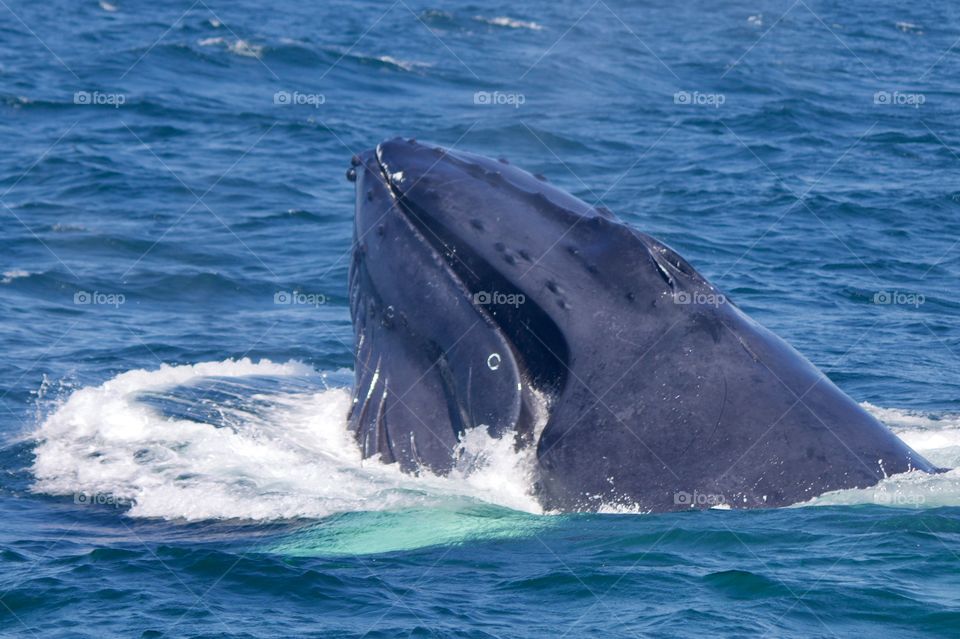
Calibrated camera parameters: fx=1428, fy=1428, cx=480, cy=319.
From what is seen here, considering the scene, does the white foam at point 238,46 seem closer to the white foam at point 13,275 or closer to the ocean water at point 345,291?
the ocean water at point 345,291

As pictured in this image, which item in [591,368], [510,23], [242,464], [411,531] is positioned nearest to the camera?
[591,368]

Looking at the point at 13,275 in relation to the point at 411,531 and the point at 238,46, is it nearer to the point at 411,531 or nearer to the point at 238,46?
the point at 411,531

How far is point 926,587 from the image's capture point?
924 cm

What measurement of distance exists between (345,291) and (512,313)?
10.8m

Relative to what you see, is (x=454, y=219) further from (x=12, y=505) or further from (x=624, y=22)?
(x=624, y=22)

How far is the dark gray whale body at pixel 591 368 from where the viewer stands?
951 centimetres

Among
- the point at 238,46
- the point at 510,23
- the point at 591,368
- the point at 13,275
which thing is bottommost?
the point at 591,368

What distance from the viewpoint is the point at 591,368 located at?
958 centimetres

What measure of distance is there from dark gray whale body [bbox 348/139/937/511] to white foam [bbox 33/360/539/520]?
28 cm

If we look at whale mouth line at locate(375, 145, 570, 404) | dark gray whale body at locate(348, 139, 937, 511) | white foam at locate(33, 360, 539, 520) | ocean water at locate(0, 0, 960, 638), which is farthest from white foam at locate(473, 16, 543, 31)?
whale mouth line at locate(375, 145, 570, 404)

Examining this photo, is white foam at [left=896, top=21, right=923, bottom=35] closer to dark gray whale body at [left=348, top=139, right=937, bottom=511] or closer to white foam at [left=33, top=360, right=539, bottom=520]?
white foam at [left=33, top=360, right=539, bottom=520]

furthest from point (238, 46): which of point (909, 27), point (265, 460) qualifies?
point (265, 460)

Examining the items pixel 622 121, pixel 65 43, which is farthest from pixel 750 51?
pixel 65 43

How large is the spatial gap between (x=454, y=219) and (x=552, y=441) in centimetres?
174
